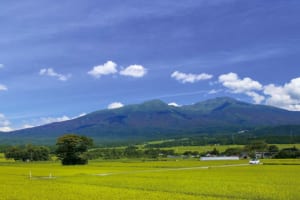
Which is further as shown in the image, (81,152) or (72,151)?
(81,152)

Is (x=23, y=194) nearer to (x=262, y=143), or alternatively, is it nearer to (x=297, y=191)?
(x=297, y=191)

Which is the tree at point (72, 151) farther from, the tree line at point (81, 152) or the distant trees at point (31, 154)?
the distant trees at point (31, 154)

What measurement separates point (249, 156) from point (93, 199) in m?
104

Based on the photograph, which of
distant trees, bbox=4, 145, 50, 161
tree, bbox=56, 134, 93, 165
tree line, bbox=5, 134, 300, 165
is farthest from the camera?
distant trees, bbox=4, 145, 50, 161

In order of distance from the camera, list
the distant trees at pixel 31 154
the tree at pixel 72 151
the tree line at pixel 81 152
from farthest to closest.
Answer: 1. the distant trees at pixel 31 154
2. the tree line at pixel 81 152
3. the tree at pixel 72 151

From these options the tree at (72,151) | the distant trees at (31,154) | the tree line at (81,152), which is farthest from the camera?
the distant trees at (31,154)

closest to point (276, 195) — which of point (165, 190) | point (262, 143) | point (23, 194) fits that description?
point (165, 190)

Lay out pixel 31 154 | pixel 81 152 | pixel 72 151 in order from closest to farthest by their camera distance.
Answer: pixel 72 151 < pixel 81 152 < pixel 31 154

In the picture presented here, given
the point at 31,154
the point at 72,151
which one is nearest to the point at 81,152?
the point at 72,151

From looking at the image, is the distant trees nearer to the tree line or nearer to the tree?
the tree line

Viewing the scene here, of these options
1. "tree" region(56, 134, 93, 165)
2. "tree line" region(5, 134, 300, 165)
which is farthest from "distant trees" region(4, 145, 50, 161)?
"tree" region(56, 134, 93, 165)

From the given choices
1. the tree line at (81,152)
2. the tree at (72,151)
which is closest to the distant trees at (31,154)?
the tree line at (81,152)

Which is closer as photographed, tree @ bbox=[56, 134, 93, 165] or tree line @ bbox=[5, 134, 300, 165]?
tree @ bbox=[56, 134, 93, 165]

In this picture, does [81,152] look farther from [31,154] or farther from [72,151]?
[31,154]
